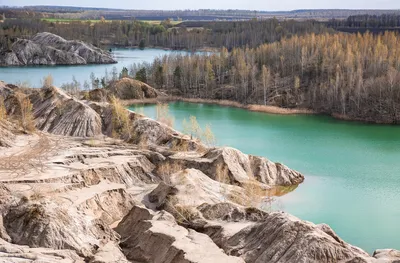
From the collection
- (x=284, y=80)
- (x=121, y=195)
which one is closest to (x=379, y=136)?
(x=284, y=80)

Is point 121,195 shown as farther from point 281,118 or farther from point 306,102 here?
point 306,102

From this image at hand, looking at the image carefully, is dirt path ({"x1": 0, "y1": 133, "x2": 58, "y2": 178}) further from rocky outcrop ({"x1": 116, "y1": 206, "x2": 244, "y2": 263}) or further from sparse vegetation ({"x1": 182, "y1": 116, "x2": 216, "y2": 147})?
sparse vegetation ({"x1": 182, "y1": 116, "x2": 216, "y2": 147})

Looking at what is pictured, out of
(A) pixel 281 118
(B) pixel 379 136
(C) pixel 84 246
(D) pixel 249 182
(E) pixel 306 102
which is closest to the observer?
(C) pixel 84 246

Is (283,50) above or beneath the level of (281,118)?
above

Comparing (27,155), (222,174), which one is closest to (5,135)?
(27,155)

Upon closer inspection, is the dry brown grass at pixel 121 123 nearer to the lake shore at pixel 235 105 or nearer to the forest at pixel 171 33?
the lake shore at pixel 235 105

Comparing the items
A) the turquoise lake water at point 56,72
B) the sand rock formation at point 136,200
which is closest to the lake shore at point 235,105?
the turquoise lake water at point 56,72
